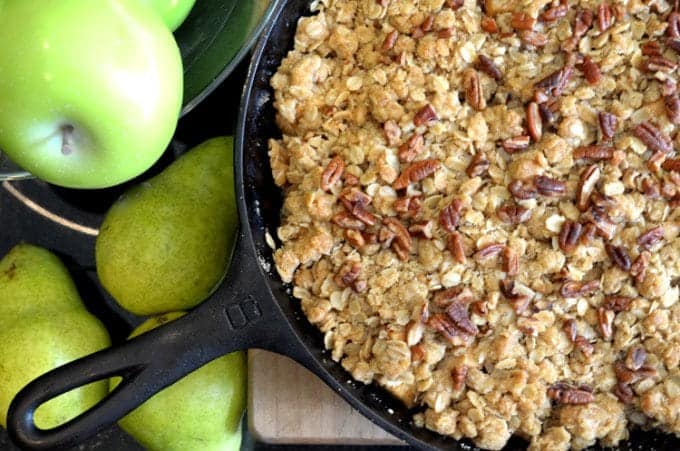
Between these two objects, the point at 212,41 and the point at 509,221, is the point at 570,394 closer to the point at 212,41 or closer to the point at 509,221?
the point at 509,221

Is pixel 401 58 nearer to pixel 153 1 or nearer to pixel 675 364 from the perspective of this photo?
pixel 153 1

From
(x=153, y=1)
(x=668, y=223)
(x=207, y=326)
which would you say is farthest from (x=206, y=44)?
(x=668, y=223)

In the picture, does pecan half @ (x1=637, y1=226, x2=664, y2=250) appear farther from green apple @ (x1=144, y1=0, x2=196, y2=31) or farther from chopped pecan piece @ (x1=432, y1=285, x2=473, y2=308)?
green apple @ (x1=144, y1=0, x2=196, y2=31)

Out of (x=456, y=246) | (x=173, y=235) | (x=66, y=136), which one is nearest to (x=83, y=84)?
(x=66, y=136)

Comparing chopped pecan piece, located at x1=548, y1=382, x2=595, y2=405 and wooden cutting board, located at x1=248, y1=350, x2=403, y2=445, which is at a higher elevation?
chopped pecan piece, located at x1=548, y1=382, x2=595, y2=405

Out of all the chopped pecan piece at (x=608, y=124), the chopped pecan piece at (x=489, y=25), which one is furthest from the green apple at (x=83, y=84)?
the chopped pecan piece at (x=608, y=124)

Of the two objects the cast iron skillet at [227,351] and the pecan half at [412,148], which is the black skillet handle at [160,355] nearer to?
the cast iron skillet at [227,351]

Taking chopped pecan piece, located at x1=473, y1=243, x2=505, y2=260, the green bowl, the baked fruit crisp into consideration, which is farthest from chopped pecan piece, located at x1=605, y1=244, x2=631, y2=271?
the green bowl
